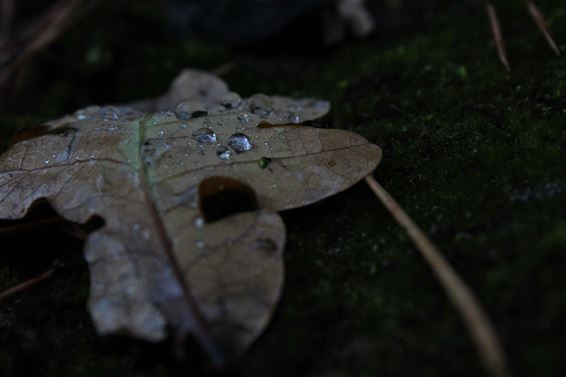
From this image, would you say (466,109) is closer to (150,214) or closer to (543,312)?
(543,312)

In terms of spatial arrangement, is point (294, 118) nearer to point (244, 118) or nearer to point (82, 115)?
point (244, 118)

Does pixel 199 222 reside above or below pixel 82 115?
above

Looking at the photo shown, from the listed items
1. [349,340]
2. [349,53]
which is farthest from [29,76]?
[349,340]

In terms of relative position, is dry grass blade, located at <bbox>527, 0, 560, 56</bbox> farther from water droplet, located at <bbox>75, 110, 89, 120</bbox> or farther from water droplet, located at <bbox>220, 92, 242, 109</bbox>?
water droplet, located at <bbox>75, 110, 89, 120</bbox>

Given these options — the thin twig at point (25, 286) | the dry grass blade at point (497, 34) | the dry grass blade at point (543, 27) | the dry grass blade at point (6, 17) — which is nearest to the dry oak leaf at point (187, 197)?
the thin twig at point (25, 286)

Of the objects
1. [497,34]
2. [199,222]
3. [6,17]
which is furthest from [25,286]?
[6,17]

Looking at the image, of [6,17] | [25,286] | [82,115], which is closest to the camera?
[25,286]

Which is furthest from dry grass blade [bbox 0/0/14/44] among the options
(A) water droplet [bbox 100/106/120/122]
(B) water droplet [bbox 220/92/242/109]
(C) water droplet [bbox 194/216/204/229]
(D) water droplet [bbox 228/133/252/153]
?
(C) water droplet [bbox 194/216/204/229]

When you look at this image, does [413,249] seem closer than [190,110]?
Yes
